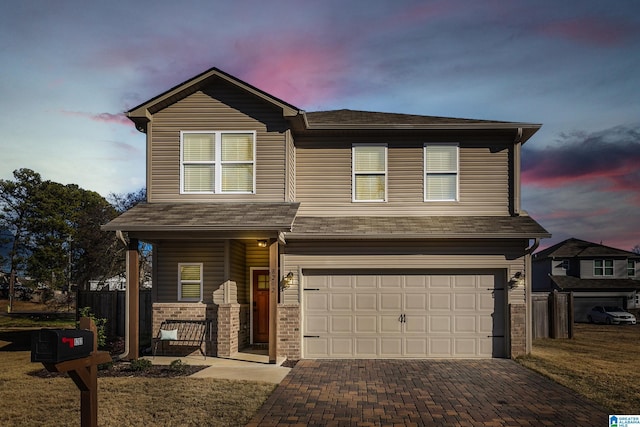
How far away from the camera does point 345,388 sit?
11.0 meters

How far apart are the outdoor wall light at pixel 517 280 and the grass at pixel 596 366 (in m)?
1.87

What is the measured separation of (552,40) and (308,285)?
Result: 10533mm

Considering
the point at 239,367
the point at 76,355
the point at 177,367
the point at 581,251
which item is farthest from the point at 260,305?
the point at 581,251

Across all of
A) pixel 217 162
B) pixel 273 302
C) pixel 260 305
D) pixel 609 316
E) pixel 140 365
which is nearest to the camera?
pixel 140 365

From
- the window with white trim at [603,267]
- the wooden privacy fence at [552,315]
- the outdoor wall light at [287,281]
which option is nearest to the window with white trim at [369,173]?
the outdoor wall light at [287,281]

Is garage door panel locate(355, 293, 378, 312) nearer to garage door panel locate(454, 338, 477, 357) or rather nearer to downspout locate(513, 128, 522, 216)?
garage door panel locate(454, 338, 477, 357)

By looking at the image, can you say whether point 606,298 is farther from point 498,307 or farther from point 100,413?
point 100,413

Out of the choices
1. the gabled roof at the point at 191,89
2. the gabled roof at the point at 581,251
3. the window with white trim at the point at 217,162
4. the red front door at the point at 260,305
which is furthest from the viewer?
the gabled roof at the point at 581,251

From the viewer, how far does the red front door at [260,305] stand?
56.0ft

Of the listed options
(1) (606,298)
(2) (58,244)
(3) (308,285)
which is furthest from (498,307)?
(2) (58,244)

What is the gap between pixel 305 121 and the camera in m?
15.0

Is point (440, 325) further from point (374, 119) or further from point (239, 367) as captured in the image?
point (374, 119)

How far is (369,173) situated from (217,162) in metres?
4.18

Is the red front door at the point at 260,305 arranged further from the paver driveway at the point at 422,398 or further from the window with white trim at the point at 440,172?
the window with white trim at the point at 440,172
